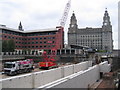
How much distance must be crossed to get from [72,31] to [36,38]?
85346mm

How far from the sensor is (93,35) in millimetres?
167250

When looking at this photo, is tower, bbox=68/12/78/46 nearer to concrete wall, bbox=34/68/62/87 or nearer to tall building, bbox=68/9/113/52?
tall building, bbox=68/9/113/52

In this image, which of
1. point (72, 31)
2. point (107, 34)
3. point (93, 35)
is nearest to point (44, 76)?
point (107, 34)

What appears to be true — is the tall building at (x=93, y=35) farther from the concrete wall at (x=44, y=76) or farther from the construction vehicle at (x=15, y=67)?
the concrete wall at (x=44, y=76)

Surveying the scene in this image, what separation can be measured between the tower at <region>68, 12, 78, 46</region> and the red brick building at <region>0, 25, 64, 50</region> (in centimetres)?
8068

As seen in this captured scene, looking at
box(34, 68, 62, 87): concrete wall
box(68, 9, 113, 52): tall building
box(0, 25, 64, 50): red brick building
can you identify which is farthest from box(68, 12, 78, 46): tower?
box(34, 68, 62, 87): concrete wall

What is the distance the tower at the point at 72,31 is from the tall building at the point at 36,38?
80.7m

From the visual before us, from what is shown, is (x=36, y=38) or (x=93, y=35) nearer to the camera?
(x=36, y=38)

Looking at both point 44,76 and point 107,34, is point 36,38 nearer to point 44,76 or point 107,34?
point 44,76

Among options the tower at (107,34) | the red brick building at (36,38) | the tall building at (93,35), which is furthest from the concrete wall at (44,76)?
the tall building at (93,35)

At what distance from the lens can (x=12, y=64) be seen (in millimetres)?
28188

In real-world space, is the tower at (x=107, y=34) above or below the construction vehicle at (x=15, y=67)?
above

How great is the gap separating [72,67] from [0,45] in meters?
62.2

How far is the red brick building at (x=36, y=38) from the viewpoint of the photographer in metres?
83.1
